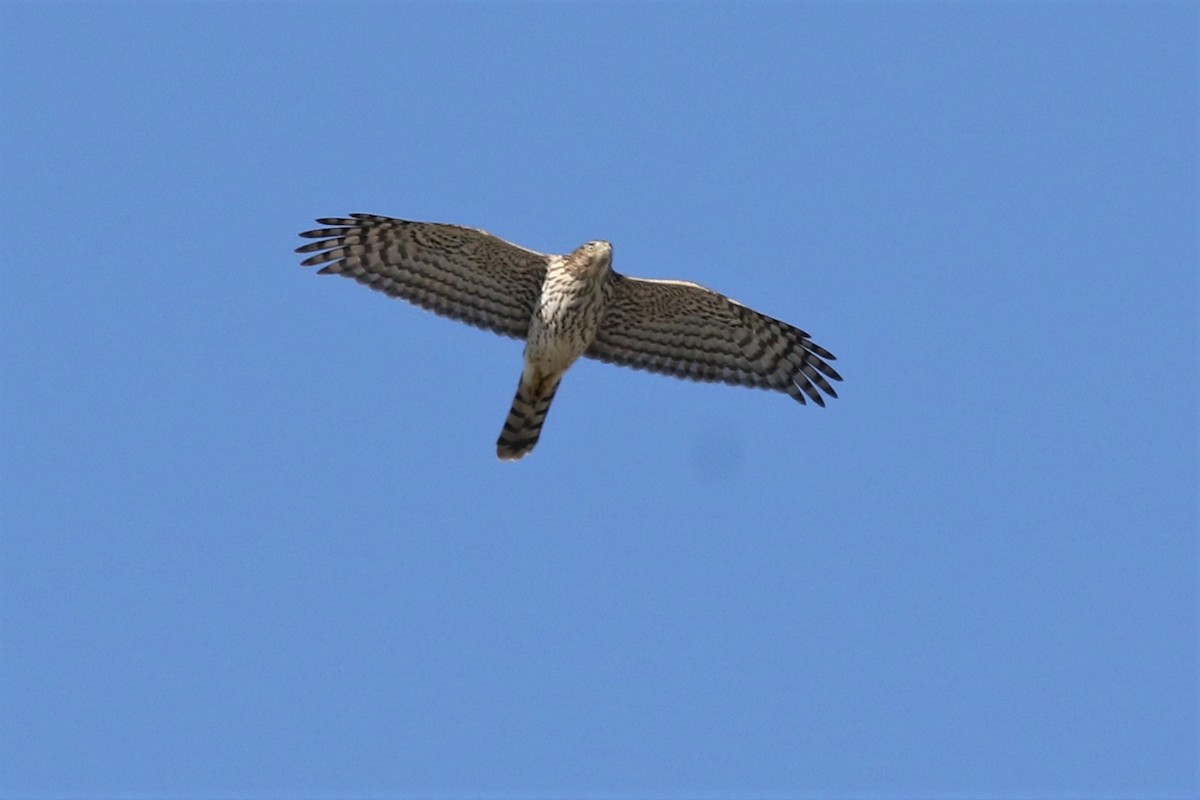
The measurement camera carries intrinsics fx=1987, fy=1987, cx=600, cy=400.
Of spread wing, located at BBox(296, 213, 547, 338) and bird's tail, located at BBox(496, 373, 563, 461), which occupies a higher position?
spread wing, located at BBox(296, 213, 547, 338)

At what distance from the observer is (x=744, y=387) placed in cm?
1788

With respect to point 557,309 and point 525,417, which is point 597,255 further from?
point 525,417

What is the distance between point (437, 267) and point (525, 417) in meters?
1.52

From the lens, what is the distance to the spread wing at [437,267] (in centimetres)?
1705

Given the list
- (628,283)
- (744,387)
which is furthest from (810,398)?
(628,283)

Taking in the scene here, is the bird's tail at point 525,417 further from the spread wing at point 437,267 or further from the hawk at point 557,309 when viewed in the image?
the spread wing at point 437,267

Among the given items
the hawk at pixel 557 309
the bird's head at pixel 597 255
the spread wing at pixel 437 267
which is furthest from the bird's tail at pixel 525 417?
the bird's head at pixel 597 255

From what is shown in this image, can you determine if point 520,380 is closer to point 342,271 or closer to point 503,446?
point 503,446

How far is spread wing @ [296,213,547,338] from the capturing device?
1705 cm

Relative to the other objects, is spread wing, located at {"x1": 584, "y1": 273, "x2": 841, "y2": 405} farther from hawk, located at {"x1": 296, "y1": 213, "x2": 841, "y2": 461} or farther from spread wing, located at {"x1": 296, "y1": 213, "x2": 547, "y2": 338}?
spread wing, located at {"x1": 296, "y1": 213, "x2": 547, "y2": 338}

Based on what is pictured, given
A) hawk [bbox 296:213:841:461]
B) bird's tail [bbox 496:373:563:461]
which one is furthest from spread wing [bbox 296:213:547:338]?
bird's tail [bbox 496:373:563:461]

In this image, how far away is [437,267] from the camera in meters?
17.3

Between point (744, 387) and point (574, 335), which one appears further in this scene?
point (744, 387)

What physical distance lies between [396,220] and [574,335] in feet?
6.05
